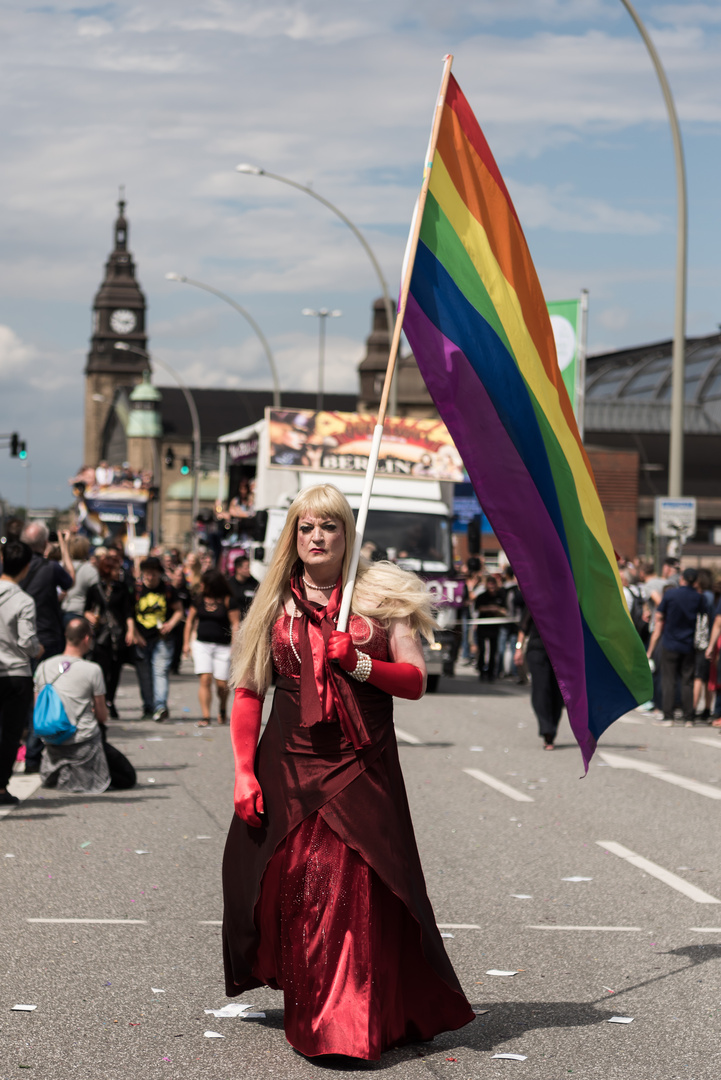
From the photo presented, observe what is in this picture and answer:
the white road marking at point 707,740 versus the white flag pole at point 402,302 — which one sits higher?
the white flag pole at point 402,302

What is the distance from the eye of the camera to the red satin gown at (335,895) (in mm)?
4641

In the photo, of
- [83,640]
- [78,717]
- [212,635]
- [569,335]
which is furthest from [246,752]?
[569,335]

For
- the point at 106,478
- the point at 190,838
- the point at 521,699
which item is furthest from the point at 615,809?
the point at 106,478

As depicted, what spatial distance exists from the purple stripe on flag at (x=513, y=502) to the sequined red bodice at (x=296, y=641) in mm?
641

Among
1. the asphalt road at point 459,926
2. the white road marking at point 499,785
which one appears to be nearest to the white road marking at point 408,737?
the asphalt road at point 459,926

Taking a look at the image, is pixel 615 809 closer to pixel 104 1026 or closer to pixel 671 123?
pixel 104 1026

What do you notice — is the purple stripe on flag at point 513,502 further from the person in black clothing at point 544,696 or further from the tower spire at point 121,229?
the tower spire at point 121,229

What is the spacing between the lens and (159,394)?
15325 cm

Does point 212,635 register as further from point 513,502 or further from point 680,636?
point 513,502

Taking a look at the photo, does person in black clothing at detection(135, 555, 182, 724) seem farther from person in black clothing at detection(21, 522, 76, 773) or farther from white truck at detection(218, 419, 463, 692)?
white truck at detection(218, 419, 463, 692)

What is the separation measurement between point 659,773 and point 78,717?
16.2 feet

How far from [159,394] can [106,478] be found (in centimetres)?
9665

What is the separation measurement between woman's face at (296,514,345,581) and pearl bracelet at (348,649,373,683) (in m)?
0.35

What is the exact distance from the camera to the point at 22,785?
36.8ft
